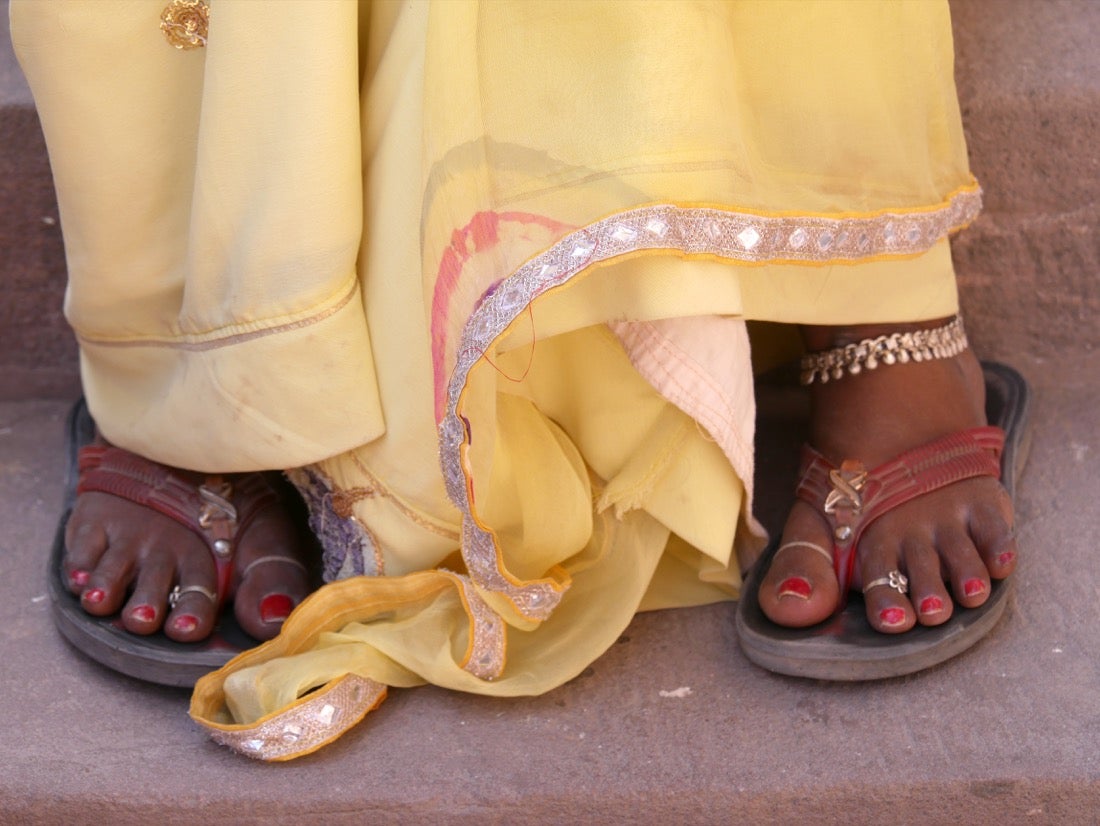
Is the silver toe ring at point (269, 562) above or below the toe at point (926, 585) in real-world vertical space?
below

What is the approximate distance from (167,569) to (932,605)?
643 millimetres

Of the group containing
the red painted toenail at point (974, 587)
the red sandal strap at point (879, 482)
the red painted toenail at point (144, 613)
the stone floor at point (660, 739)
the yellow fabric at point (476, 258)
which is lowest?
Answer: the stone floor at point (660, 739)

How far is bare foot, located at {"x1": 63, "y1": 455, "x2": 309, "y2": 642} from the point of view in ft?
3.37

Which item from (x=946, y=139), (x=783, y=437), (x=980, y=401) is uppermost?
(x=946, y=139)

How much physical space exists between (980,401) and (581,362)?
407mm

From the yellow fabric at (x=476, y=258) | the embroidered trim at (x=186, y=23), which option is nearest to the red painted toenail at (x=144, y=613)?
the yellow fabric at (x=476, y=258)

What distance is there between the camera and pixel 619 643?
102cm

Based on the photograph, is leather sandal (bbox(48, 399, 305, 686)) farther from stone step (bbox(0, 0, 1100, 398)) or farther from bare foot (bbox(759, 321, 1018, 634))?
bare foot (bbox(759, 321, 1018, 634))

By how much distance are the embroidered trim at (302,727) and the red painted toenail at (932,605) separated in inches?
17.3

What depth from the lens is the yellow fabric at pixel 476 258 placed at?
0.82 meters

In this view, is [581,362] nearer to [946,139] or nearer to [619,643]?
[619,643]

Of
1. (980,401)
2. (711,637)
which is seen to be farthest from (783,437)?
(711,637)

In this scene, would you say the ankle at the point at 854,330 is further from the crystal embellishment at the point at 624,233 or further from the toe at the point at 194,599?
the toe at the point at 194,599

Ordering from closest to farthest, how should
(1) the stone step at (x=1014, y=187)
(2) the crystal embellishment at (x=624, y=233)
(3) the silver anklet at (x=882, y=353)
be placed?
(2) the crystal embellishment at (x=624, y=233) → (3) the silver anklet at (x=882, y=353) → (1) the stone step at (x=1014, y=187)
